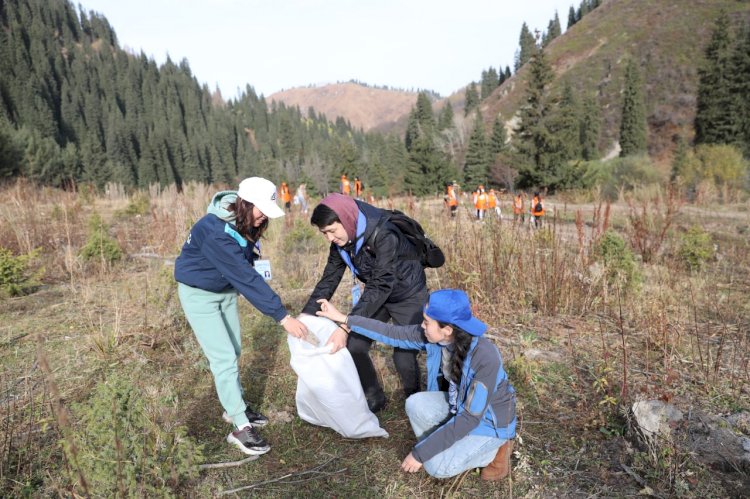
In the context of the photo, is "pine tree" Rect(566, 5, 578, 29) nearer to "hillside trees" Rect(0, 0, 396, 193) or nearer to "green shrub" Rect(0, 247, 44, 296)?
"hillside trees" Rect(0, 0, 396, 193)

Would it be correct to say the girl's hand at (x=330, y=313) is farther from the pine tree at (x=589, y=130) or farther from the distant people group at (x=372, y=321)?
the pine tree at (x=589, y=130)

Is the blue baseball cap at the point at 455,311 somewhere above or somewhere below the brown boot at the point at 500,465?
above

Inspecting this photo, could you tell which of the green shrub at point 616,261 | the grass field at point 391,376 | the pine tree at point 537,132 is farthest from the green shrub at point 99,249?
the pine tree at point 537,132

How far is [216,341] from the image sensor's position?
91.8 inches

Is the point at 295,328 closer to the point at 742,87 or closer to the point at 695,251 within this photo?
the point at 695,251

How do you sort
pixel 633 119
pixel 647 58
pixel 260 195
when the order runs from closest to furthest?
pixel 260 195
pixel 633 119
pixel 647 58

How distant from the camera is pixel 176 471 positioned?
72.2 inches

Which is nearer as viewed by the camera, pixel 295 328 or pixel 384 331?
pixel 295 328

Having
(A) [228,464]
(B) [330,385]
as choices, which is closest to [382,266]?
(B) [330,385]

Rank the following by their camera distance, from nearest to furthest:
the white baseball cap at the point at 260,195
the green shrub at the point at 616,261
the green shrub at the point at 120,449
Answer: the green shrub at the point at 120,449 → the white baseball cap at the point at 260,195 → the green shrub at the point at 616,261

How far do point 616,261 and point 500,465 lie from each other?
317cm

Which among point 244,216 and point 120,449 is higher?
point 244,216

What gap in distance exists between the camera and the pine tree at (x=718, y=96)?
2470 cm

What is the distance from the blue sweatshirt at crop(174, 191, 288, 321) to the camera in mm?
2102
